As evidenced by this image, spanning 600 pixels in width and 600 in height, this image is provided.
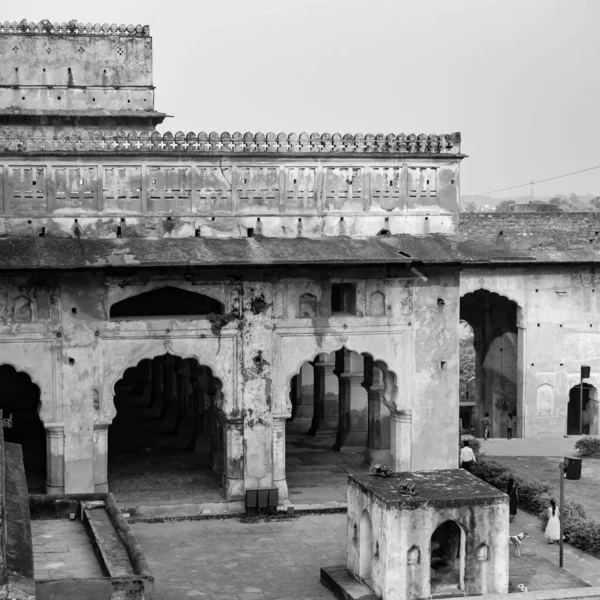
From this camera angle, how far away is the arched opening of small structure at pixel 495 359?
33.5m

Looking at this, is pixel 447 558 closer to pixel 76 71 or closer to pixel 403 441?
pixel 403 441

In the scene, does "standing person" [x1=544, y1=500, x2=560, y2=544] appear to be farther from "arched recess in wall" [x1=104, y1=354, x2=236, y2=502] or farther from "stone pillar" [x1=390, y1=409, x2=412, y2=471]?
"arched recess in wall" [x1=104, y1=354, x2=236, y2=502]

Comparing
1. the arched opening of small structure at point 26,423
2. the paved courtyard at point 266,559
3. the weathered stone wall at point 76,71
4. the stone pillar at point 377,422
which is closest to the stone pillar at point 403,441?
the paved courtyard at point 266,559

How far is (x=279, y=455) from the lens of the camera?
23203 millimetres

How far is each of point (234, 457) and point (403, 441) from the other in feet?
11.4

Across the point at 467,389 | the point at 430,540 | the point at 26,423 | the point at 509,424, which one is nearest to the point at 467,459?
the point at 430,540

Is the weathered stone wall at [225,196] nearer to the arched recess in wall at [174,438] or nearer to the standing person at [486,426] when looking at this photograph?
the arched recess in wall at [174,438]

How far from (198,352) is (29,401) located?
1237 centimetres

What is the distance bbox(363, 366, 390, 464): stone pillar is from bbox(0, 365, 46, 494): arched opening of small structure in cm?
713

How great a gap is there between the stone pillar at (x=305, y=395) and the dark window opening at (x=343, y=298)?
8593 millimetres

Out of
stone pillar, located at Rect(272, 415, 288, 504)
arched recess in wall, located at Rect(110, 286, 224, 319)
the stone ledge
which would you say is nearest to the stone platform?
the stone ledge

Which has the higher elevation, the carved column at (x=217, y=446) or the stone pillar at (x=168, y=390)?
the stone pillar at (x=168, y=390)

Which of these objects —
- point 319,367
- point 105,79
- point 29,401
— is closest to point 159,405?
point 29,401

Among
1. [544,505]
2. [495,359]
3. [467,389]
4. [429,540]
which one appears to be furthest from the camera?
[467,389]
